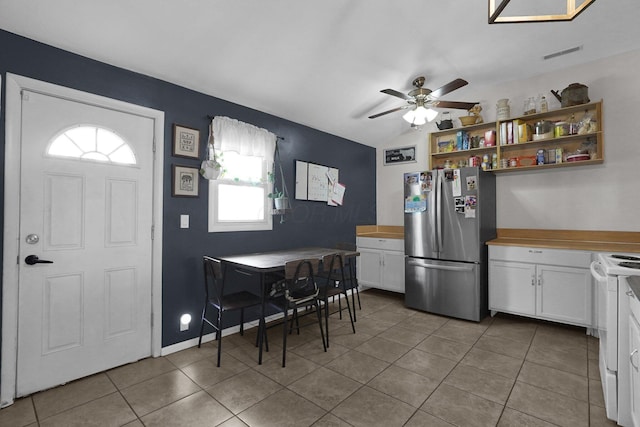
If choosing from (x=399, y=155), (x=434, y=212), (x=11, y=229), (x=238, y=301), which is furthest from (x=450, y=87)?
(x=11, y=229)

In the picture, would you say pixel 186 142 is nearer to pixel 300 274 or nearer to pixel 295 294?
pixel 300 274

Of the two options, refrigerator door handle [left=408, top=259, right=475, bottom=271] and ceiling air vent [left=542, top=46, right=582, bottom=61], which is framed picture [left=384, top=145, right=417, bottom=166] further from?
ceiling air vent [left=542, top=46, right=582, bottom=61]

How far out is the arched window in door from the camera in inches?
85.6

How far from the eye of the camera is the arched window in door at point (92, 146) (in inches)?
85.6

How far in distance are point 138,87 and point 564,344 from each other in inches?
172

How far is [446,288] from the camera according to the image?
3.54m

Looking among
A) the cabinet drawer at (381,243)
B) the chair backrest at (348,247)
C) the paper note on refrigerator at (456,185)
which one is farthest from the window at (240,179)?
the paper note on refrigerator at (456,185)

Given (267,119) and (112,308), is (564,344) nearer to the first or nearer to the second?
(267,119)

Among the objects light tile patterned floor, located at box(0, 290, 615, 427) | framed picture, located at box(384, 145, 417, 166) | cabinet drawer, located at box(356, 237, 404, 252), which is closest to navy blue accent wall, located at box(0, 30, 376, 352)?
cabinet drawer, located at box(356, 237, 404, 252)

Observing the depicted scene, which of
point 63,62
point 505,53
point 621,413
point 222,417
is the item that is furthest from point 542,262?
point 63,62

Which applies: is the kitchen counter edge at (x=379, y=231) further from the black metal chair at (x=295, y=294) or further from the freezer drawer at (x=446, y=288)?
the black metal chair at (x=295, y=294)

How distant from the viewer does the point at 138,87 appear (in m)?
2.51

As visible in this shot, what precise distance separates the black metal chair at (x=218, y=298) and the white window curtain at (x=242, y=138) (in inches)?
44.1

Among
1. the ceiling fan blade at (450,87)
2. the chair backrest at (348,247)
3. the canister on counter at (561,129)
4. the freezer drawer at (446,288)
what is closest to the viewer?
the ceiling fan blade at (450,87)
